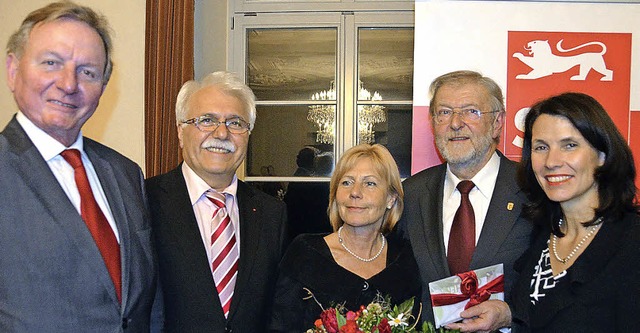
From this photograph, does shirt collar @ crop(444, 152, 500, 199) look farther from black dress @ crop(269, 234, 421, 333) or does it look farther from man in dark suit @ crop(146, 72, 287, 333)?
man in dark suit @ crop(146, 72, 287, 333)

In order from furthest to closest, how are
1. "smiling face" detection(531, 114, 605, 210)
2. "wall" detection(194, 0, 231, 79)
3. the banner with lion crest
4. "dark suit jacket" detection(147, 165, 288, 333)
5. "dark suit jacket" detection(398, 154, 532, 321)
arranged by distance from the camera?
"wall" detection(194, 0, 231, 79)
the banner with lion crest
"dark suit jacket" detection(398, 154, 532, 321)
"dark suit jacket" detection(147, 165, 288, 333)
"smiling face" detection(531, 114, 605, 210)

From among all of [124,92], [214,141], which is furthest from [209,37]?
[214,141]

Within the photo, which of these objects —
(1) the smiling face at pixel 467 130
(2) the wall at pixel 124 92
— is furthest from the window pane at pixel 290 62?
(1) the smiling face at pixel 467 130

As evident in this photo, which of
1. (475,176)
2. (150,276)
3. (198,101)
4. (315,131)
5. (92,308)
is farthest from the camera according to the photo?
(315,131)

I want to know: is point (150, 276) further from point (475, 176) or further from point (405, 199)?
point (475, 176)

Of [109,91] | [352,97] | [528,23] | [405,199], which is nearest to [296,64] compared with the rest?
[352,97]

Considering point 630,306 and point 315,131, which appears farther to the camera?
point 315,131

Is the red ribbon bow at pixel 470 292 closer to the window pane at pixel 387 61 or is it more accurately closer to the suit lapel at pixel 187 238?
the suit lapel at pixel 187 238

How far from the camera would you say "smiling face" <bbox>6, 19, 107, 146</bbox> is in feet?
7.03

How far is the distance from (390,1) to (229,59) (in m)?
1.54

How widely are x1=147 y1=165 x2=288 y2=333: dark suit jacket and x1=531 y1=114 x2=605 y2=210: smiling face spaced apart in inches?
49.1

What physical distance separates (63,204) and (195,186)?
0.98 m

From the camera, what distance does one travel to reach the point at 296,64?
20.4ft

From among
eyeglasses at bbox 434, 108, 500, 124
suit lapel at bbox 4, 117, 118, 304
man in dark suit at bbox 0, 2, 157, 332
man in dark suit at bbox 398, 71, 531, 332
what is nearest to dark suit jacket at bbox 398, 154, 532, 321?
man in dark suit at bbox 398, 71, 531, 332
